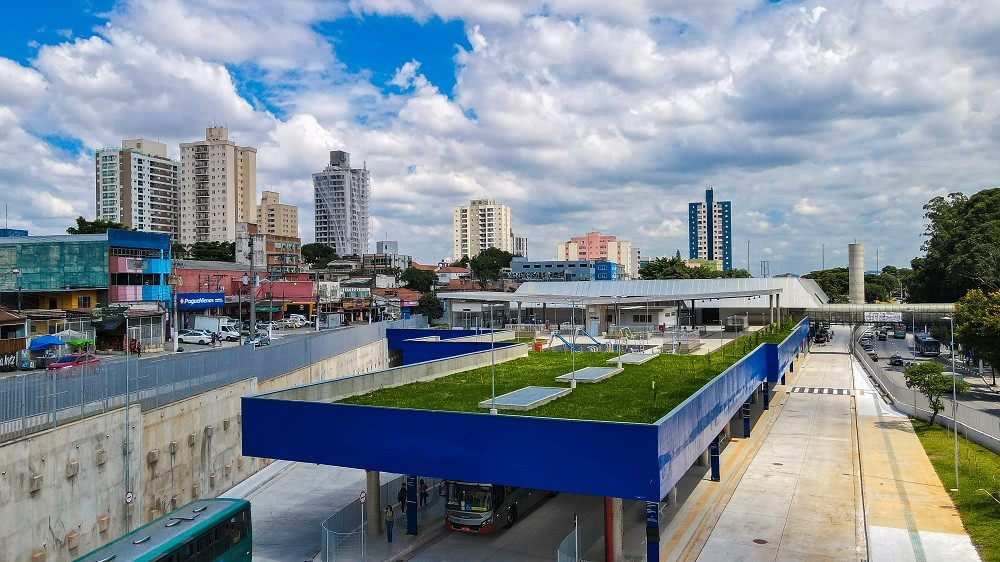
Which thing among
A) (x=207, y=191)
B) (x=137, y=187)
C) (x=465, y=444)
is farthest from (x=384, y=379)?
(x=207, y=191)

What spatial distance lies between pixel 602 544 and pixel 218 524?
10595 millimetres

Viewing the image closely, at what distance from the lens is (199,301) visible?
69.5 meters

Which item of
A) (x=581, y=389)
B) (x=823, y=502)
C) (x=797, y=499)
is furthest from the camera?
(x=797, y=499)

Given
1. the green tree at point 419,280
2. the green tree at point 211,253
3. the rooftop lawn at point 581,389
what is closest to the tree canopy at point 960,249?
the rooftop lawn at point 581,389

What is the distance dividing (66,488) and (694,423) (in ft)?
56.2

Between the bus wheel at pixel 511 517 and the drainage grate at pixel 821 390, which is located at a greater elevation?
the bus wheel at pixel 511 517

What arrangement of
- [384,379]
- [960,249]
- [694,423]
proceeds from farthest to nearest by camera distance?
1. [960,249]
2. [384,379]
3. [694,423]

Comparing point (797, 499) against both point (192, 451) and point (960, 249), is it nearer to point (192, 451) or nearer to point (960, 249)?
point (192, 451)

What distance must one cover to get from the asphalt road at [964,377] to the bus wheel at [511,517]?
31.6 metres

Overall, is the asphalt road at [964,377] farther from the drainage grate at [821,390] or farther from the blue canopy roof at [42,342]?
the blue canopy roof at [42,342]

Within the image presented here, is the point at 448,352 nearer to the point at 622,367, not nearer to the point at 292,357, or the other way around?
the point at 292,357

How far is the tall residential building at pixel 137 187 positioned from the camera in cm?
15475

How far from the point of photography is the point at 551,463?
1677 centimetres

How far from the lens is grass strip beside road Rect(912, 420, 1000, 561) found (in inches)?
818
